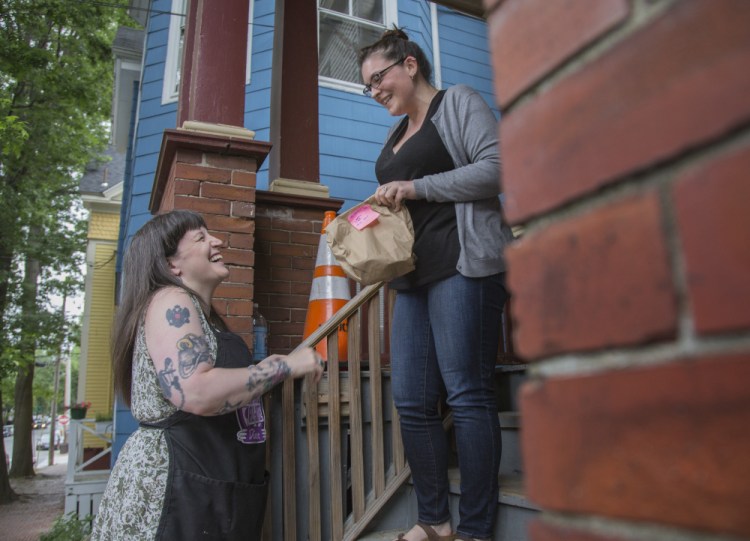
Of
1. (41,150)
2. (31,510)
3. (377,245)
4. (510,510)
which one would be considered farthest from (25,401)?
(510,510)

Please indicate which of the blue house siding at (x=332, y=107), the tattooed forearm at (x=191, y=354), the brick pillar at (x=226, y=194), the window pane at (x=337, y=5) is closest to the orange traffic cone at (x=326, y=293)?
the brick pillar at (x=226, y=194)

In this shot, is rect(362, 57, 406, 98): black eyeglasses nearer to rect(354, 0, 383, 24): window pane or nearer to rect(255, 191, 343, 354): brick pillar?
rect(255, 191, 343, 354): brick pillar

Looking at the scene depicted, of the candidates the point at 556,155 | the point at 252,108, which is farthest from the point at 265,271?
the point at 252,108

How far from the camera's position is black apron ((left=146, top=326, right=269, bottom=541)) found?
1838 mm

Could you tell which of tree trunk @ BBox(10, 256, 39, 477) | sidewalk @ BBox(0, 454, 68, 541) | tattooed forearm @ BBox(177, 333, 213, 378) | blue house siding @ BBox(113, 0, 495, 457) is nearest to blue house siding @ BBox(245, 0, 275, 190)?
Answer: blue house siding @ BBox(113, 0, 495, 457)

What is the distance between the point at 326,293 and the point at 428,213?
4.60ft

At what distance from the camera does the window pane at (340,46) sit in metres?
8.22

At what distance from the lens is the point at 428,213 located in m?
2.41

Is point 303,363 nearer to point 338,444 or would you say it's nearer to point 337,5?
point 338,444

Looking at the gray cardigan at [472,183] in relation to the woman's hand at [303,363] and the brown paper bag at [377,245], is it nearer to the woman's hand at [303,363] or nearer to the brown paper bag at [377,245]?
the brown paper bag at [377,245]

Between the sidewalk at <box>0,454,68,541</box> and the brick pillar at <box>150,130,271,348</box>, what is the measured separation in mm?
7414

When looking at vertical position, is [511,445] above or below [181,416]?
below

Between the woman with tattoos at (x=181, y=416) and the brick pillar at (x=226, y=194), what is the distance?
103 cm

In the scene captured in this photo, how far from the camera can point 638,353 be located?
0.51 metres
